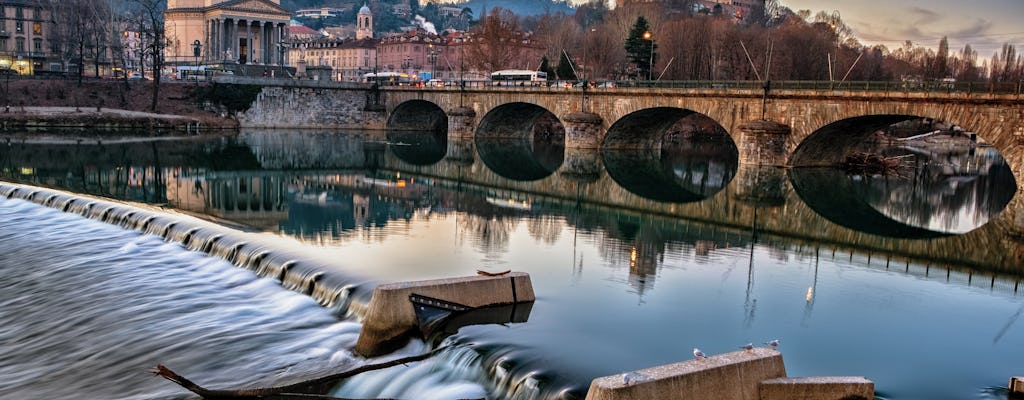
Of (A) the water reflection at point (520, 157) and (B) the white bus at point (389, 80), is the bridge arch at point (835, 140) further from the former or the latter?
(B) the white bus at point (389, 80)

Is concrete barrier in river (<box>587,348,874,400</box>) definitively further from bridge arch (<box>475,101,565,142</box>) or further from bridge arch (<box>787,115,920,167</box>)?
bridge arch (<box>475,101,565,142</box>)

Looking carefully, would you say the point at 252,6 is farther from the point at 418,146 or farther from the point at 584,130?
the point at 584,130

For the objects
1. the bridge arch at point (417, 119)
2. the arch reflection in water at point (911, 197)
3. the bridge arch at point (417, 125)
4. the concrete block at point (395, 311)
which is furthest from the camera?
the bridge arch at point (417, 119)

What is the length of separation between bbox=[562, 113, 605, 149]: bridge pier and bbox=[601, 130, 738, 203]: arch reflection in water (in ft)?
3.37

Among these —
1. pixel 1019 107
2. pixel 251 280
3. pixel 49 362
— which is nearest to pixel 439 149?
pixel 1019 107

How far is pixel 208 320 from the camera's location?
15.2 m

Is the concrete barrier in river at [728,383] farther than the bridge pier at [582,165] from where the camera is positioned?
No

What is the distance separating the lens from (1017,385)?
11.9 meters

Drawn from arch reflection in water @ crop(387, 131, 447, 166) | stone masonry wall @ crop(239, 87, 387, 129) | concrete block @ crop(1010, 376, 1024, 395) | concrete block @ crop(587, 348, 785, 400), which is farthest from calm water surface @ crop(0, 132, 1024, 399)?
stone masonry wall @ crop(239, 87, 387, 129)

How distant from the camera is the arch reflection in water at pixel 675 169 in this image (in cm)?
3728

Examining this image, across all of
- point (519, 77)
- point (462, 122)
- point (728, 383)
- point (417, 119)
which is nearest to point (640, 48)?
point (519, 77)

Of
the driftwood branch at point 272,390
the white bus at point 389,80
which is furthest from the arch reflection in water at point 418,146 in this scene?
the driftwood branch at point 272,390

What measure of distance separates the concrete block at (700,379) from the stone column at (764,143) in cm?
3403

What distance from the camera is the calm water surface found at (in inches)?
507
